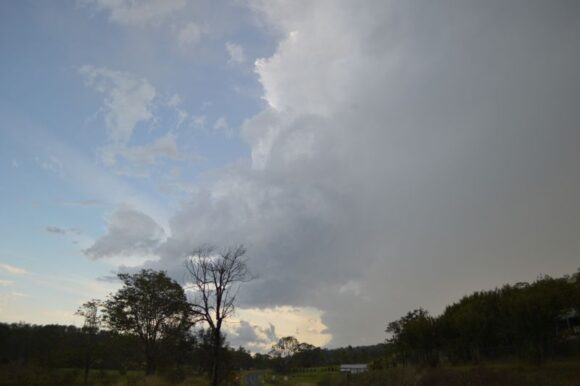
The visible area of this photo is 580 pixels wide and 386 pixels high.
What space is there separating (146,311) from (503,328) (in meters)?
43.3

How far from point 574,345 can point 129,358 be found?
1986 inches

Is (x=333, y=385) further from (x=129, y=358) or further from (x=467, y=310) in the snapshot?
(x=129, y=358)

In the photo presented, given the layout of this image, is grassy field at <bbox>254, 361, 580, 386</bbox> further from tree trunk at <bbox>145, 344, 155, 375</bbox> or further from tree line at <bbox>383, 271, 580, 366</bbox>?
tree trunk at <bbox>145, 344, 155, 375</bbox>

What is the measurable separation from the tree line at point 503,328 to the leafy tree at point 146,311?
37.2m

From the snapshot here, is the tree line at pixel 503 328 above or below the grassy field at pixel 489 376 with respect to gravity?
above

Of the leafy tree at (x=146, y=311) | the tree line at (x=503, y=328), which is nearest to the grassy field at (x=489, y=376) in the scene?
the tree line at (x=503, y=328)

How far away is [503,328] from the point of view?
49.6m

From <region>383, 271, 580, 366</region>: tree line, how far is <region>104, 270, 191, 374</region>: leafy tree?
37161 mm

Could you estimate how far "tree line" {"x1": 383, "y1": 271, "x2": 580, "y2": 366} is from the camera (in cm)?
4172

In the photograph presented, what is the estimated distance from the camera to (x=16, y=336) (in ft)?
234

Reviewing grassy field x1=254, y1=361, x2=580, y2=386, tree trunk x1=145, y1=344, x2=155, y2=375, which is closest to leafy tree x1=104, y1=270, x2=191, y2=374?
tree trunk x1=145, y1=344, x2=155, y2=375

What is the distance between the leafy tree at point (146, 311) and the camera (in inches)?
1754

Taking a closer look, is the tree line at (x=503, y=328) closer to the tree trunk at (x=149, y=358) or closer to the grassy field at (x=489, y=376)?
the grassy field at (x=489, y=376)

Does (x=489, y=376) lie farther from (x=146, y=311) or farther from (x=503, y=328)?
(x=146, y=311)
